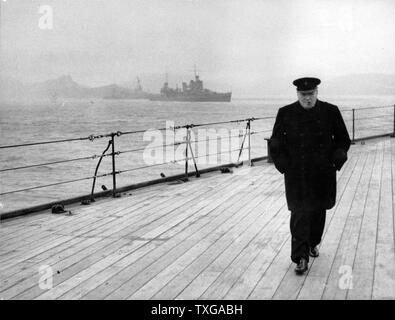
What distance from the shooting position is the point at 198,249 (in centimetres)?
454

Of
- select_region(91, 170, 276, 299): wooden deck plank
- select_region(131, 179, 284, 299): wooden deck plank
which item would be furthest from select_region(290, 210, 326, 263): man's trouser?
select_region(91, 170, 276, 299): wooden deck plank

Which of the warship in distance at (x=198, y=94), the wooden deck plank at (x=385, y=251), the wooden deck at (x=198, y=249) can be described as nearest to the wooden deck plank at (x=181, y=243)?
the wooden deck at (x=198, y=249)

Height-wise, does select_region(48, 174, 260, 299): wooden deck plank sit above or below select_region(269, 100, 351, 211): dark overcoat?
below

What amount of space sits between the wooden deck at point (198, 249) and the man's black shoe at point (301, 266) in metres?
0.05

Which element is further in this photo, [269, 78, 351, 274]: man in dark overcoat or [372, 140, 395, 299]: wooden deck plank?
[269, 78, 351, 274]: man in dark overcoat

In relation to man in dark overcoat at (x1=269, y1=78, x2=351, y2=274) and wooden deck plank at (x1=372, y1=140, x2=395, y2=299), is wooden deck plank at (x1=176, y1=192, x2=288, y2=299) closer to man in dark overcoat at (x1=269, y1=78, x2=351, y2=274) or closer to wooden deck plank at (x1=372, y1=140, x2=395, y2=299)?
man in dark overcoat at (x1=269, y1=78, x2=351, y2=274)

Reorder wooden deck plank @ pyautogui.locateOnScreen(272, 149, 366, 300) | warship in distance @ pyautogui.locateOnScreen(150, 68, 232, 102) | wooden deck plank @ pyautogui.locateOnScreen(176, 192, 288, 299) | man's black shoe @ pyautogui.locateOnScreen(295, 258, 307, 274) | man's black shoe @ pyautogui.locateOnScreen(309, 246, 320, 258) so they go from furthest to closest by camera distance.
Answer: warship in distance @ pyautogui.locateOnScreen(150, 68, 232, 102)
man's black shoe @ pyautogui.locateOnScreen(309, 246, 320, 258)
man's black shoe @ pyautogui.locateOnScreen(295, 258, 307, 274)
wooden deck plank @ pyautogui.locateOnScreen(176, 192, 288, 299)
wooden deck plank @ pyautogui.locateOnScreen(272, 149, 366, 300)

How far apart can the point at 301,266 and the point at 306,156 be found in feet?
2.67

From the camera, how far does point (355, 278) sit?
367 centimetres

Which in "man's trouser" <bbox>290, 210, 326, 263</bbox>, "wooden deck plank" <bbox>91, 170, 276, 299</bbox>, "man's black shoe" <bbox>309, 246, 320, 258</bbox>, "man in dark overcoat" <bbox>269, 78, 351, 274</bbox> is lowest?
"wooden deck plank" <bbox>91, 170, 276, 299</bbox>

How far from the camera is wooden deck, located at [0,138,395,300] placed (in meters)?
3.56
